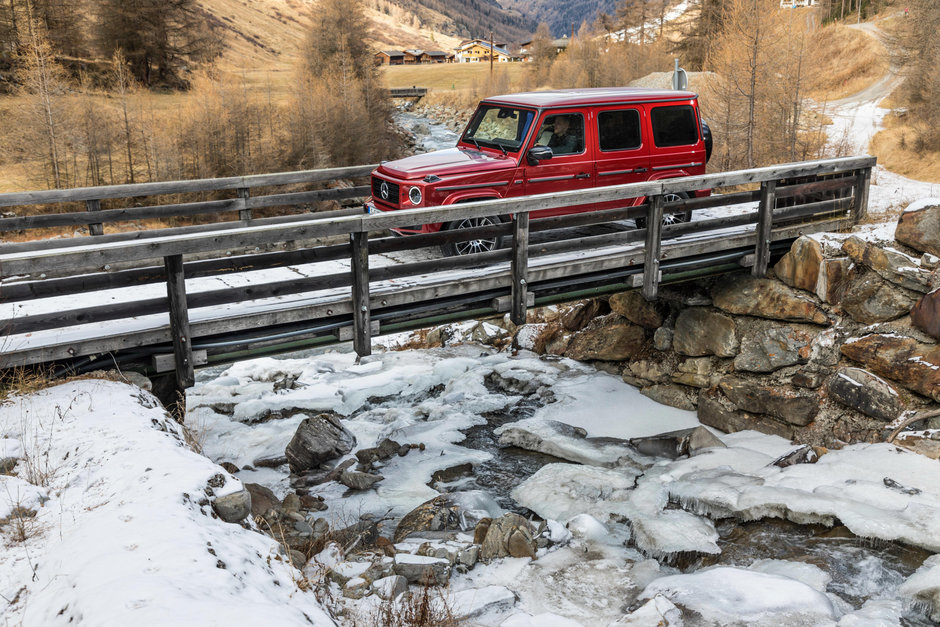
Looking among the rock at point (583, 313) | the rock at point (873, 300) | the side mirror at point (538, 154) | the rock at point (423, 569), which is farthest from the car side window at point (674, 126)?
the rock at point (423, 569)

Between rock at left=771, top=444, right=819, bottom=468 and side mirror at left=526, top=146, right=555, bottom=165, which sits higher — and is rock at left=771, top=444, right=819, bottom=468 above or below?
below

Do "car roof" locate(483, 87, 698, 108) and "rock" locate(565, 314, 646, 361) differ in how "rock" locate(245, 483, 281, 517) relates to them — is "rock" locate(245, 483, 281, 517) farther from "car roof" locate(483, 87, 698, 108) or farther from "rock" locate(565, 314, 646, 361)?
"rock" locate(565, 314, 646, 361)

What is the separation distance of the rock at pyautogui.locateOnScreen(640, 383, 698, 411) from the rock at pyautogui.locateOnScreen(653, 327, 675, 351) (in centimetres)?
66

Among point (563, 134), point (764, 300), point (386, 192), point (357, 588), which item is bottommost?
point (357, 588)

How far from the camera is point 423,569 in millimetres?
6633

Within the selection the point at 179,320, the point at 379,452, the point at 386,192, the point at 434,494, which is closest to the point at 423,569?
the point at 434,494

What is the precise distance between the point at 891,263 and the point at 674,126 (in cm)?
329

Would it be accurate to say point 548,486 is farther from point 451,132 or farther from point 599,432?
point 451,132

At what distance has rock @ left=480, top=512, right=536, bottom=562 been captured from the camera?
23.3 ft

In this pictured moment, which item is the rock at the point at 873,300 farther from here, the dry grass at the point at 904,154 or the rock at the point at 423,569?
the dry grass at the point at 904,154

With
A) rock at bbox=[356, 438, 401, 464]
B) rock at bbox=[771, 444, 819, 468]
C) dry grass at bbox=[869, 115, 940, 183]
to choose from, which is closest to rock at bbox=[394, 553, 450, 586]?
rock at bbox=[356, 438, 401, 464]

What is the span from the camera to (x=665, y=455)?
9766mm

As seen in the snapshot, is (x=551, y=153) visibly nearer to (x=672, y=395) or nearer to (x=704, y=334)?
(x=704, y=334)

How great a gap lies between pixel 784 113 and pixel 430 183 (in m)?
18.3
